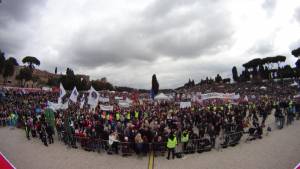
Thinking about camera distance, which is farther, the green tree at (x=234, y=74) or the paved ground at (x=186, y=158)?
the green tree at (x=234, y=74)

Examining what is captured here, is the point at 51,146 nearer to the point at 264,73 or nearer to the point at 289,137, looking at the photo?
the point at 289,137

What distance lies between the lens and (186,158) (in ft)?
43.6

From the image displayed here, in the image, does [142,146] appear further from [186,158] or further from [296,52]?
[296,52]

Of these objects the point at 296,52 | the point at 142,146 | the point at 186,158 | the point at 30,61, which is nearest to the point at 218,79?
the point at 296,52

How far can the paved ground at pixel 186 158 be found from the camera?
38.0 ft

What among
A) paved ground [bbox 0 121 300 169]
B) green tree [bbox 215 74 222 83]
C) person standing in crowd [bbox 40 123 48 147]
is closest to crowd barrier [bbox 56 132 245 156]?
paved ground [bbox 0 121 300 169]

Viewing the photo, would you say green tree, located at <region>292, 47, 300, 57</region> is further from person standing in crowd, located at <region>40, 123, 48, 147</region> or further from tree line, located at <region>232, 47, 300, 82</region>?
person standing in crowd, located at <region>40, 123, 48, 147</region>

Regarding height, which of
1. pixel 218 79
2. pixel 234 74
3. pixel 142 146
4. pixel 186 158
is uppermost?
pixel 234 74

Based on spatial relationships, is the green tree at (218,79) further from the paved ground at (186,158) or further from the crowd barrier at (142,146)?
the crowd barrier at (142,146)

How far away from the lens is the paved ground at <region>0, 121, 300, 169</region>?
11594 mm

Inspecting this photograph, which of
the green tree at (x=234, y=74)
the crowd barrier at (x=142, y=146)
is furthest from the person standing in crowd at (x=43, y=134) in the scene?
the green tree at (x=234, y=74)

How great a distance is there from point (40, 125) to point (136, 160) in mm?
8464

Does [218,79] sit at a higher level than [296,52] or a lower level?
lower

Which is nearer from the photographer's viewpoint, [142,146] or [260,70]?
[142,146]
